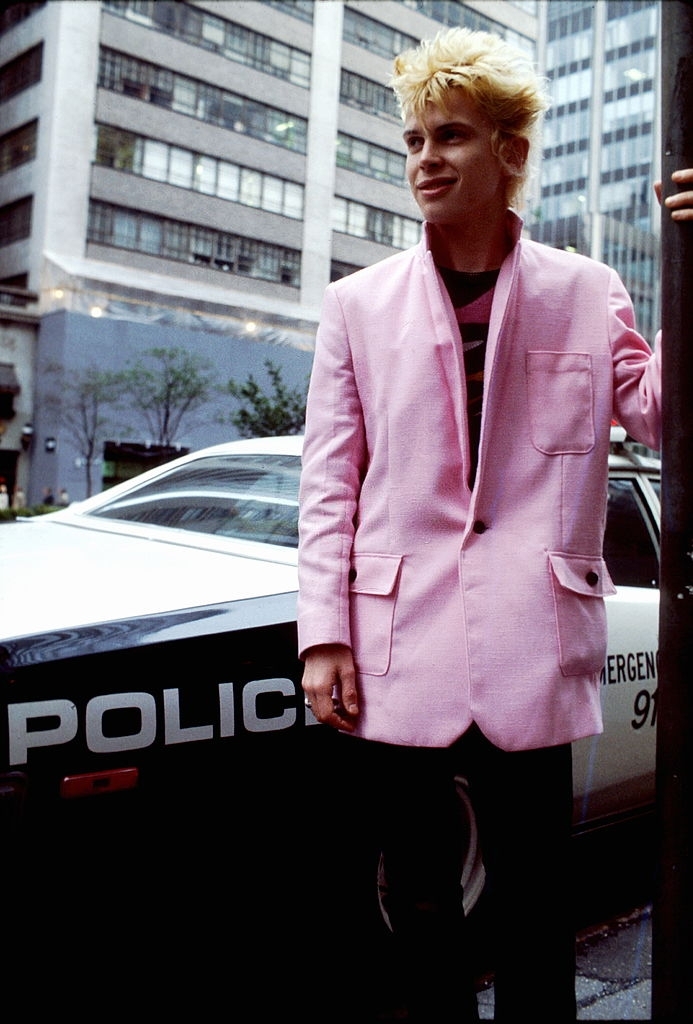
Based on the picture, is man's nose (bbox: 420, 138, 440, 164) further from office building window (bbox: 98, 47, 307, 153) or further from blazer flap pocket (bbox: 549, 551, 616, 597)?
office building window (bbox: 98, 47, 307, 153)

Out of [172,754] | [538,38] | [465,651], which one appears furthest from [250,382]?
[538,38]

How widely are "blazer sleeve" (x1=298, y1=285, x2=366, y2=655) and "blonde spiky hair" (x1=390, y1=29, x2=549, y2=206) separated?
33 cm

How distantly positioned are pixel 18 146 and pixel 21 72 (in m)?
1.78

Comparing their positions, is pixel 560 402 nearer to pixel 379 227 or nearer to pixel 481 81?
pixel 481 81

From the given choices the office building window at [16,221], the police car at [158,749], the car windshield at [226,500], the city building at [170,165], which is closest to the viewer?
the police car at [158,749]

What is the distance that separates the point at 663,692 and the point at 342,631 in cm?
49

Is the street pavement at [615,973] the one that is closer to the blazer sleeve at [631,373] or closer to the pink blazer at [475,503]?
the pink blazer at [475,503]

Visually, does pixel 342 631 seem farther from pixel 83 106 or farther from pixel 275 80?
pixel 275 80

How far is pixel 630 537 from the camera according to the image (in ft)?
10.5

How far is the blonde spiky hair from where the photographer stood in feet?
4.81

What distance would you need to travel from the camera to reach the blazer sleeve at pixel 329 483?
1480 mm

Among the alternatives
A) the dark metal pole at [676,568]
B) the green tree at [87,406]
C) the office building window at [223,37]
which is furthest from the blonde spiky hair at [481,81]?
the office building window at [223,37]

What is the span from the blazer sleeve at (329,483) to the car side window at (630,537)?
172cm

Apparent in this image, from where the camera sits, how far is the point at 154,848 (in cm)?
179
